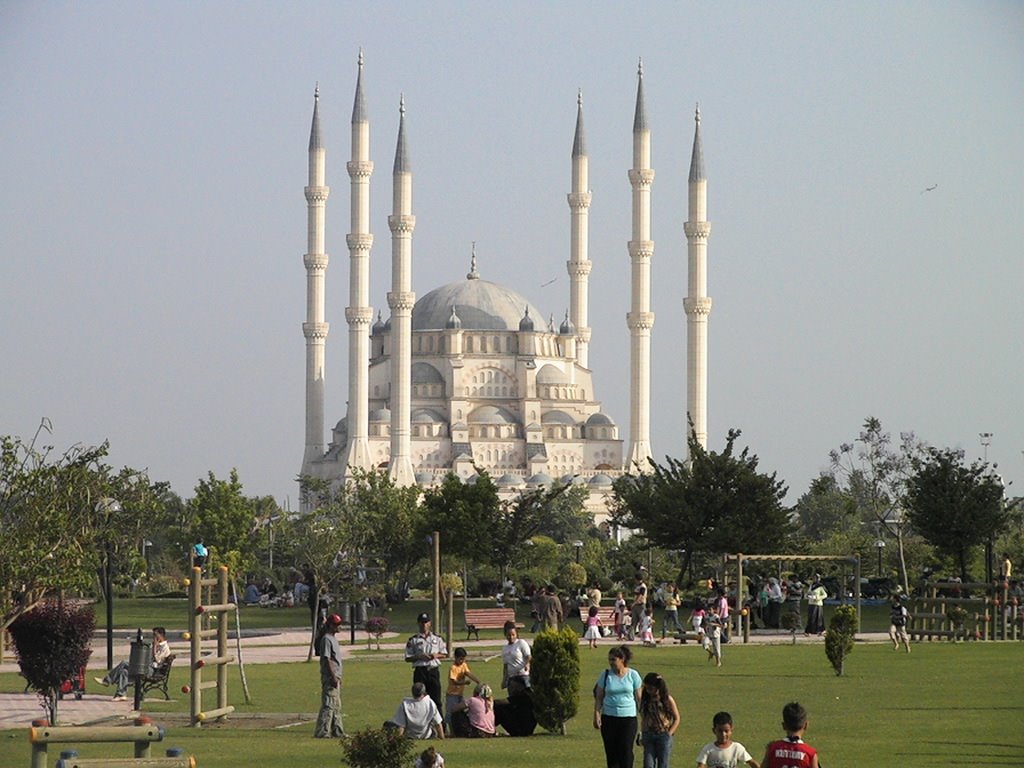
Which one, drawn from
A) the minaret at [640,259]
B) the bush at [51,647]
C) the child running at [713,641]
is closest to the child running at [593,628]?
the child running at [713,641]

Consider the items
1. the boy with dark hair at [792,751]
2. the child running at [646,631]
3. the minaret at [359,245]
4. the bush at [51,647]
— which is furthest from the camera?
the minaret at [359,245]

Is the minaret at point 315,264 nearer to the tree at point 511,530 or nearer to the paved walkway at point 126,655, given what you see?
the tree at point 511,530

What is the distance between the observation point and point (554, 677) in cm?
1554

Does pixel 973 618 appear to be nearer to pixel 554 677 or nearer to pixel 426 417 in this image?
pixel 554 677

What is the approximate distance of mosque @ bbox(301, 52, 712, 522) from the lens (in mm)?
78625

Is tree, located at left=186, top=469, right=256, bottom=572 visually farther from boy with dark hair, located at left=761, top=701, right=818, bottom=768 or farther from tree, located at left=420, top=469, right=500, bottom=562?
boy with dark hair, located at left=761, top=701, right=818, bottom=768

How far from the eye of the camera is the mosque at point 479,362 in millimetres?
78625

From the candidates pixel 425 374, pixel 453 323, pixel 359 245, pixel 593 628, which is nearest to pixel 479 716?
pixel 593 628

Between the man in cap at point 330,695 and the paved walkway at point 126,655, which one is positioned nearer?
the man in cap at point 330,695

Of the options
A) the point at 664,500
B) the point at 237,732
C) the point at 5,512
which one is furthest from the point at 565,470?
the point at 237,732

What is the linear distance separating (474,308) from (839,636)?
8109 cm

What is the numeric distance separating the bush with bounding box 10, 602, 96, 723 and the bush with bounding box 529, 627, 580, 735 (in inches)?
163

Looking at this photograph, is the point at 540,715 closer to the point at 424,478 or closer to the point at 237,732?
the point at 237,732

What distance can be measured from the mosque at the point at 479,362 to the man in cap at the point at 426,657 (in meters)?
57.9
